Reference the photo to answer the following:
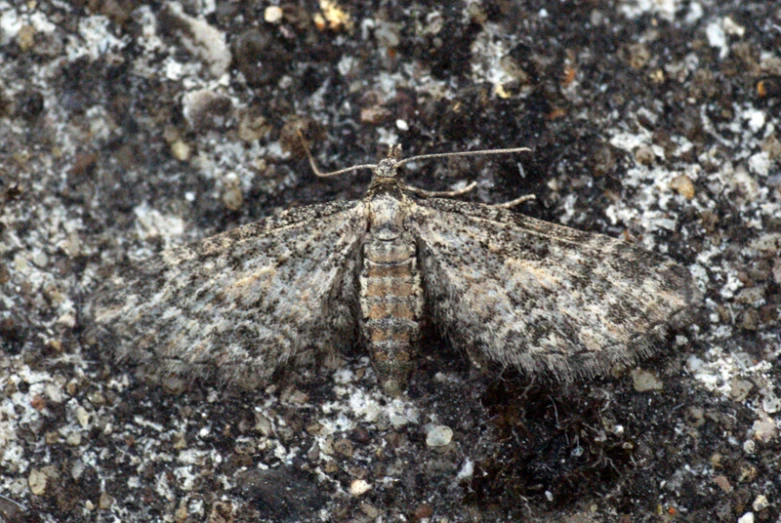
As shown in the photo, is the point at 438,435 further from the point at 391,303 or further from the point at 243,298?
the point at 243,298

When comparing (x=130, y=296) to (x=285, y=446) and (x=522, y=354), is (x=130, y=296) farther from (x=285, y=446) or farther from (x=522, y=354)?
(x=522, y=354)

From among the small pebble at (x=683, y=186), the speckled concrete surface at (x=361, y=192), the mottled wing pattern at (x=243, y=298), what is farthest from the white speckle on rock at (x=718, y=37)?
the mottled wing pattern at (x=243, y=298)

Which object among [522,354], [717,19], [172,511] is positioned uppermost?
[717,19]

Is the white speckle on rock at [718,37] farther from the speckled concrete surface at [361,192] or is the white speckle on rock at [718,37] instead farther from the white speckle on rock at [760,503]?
the white speckle on rock at [760,503]

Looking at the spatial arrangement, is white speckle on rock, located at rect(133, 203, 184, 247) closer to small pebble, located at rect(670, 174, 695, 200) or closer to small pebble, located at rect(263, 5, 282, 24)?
small pebble, located at rect(263, 5, 282, 24)

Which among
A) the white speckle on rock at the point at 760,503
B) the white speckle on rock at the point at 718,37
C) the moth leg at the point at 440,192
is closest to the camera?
the white speckle on rock at the point at 760,503

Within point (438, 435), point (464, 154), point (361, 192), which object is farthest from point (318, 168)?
point (438, 435)

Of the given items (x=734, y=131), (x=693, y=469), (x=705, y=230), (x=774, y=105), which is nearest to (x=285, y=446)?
(x=693, y=469)

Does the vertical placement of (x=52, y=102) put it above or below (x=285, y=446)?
above

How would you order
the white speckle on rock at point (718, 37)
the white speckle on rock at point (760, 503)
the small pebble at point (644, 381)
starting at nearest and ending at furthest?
the white speckle on rock at point (760, 503) < the small pebble at point (644, 381) < the white speckle on rock at point (718, 37)
